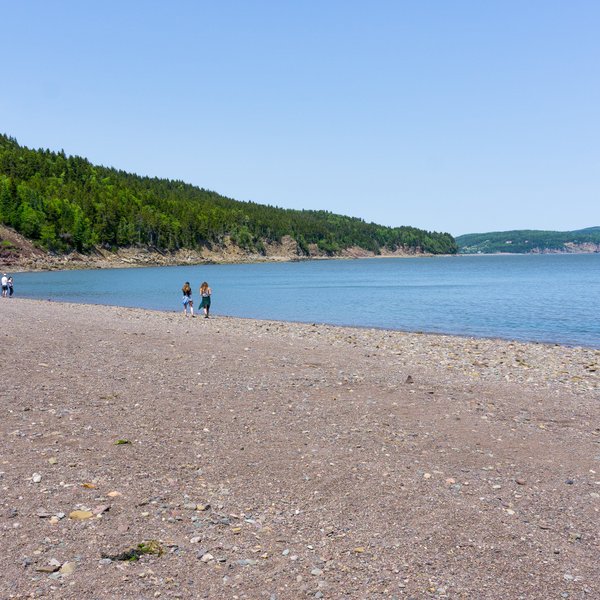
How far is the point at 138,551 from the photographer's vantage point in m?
6.56

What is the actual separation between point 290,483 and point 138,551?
2744 millimetres

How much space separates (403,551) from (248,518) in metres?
1.98

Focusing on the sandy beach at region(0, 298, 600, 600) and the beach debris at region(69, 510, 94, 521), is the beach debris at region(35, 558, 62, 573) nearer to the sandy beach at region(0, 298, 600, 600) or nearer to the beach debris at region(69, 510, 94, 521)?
the sandy beach at region(0, 298, 600, 600)

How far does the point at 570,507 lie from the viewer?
8.24 metres

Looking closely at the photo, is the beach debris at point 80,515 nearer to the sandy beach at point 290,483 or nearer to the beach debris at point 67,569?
the sandy beach at point 290,483

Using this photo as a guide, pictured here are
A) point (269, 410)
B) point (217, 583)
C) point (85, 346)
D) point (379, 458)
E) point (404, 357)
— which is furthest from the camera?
point (404, 357)

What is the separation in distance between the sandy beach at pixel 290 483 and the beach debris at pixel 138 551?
0.8 inches

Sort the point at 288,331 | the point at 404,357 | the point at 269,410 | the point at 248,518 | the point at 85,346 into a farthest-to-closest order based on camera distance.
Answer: the point at 288,331
the point at 404,357
the point at 85,346
the point at 269,410
the point at 248,518

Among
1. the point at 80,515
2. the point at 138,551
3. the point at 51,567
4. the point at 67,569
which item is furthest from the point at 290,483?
the point at 51,567

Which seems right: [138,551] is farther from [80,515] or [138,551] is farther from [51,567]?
[80,515]

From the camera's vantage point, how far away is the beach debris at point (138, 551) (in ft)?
21.0

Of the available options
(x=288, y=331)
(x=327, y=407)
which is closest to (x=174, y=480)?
(x=327, y=407)

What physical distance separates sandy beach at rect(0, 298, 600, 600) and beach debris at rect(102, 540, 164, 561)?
20 millimetres

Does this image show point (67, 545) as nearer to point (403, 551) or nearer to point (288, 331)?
point (403, 551)
